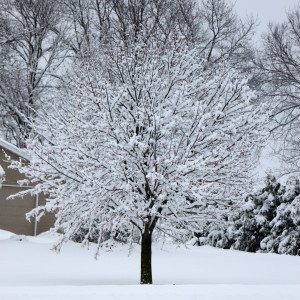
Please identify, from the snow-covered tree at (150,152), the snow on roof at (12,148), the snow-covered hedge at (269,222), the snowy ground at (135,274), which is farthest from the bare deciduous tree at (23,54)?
the snow-covered tree at (150,152)

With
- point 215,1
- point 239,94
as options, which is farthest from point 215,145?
point 215,1

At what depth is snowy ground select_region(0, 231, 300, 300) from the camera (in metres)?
8.78

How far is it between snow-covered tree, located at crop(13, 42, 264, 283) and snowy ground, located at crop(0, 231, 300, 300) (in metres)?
1.52

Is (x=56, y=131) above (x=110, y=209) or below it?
above

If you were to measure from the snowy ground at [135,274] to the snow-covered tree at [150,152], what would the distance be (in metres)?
1.52

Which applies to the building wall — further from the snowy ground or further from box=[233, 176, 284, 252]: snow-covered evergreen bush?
box=[233, 176, 284, 252]: snow-covered evergreen bush

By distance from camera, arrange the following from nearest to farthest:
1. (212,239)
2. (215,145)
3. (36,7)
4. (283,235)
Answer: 1. (215,145)
2. (283,235)
3. (212,239)
4. (36,7)

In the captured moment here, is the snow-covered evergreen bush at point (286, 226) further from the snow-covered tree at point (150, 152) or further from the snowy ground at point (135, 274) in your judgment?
the snow-covered tree at point (150, 152)

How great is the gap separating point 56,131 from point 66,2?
15486 millimetres

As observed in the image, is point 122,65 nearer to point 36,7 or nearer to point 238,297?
point 238,297

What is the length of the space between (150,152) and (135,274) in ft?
13.8

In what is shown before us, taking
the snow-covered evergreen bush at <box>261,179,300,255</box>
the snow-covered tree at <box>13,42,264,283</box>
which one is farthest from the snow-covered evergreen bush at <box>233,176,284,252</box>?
the snow-covered tree at <box>13,42,264,283</box>

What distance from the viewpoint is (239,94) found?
41.0 ft

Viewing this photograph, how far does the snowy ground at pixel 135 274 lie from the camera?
878 centimetres
